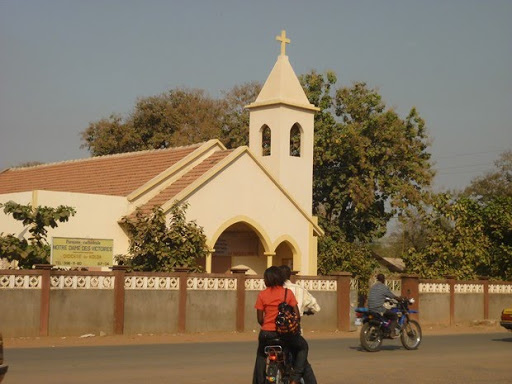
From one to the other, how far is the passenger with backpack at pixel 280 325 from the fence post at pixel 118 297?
1240 centimetres

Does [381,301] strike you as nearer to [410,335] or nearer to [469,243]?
[410,335]

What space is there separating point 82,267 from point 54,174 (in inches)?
461

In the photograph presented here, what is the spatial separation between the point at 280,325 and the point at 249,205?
23366 mm

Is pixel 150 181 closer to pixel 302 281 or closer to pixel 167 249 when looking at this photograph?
pixel 167 249

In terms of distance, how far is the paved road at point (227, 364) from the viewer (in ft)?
47.5

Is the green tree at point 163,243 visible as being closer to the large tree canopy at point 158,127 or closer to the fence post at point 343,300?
the fence post at point 343,300

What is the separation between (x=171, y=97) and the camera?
217ft

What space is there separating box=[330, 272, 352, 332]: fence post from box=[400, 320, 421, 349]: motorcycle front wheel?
7458 mm


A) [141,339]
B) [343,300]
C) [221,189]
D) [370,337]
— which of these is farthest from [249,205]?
[370,337]

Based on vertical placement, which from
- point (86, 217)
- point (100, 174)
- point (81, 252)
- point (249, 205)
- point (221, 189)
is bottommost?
point (81, 252)

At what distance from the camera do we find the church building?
31547 mm

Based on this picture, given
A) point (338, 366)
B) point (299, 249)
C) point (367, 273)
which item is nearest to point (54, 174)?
point (299, 249)

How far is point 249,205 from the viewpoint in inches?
1362

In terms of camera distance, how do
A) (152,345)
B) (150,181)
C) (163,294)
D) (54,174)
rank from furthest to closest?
(54,174)
(150,181)
(163,294)
(152,345)
